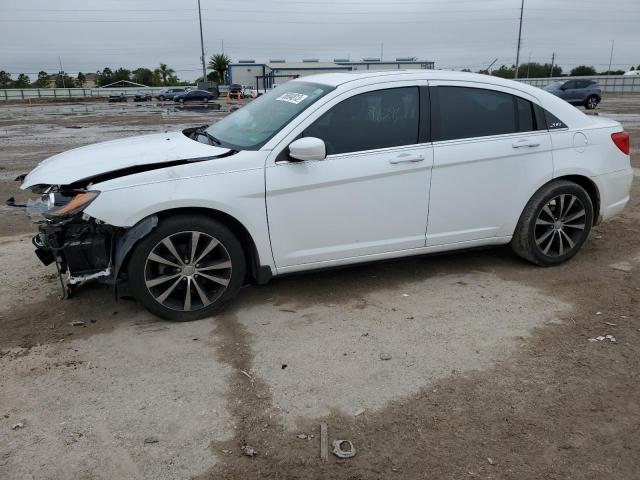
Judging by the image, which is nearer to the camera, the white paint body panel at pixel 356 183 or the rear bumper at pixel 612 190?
the white paint body panel at pixel 356 183

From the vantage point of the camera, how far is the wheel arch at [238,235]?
12.6 ft

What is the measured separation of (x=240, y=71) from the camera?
Result: 2431 inches

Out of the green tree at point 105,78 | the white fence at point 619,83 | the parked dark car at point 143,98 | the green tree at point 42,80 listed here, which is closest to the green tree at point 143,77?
the green tree at point 105,78

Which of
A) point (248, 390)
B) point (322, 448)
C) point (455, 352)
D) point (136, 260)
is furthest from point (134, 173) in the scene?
point (455, 352)

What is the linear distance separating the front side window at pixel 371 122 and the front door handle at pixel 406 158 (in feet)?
0.37

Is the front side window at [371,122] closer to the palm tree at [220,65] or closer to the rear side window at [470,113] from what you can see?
the rear side window at [470,113]

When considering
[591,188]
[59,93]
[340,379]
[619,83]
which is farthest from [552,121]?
[59,93]

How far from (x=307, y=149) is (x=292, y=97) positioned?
0.88m

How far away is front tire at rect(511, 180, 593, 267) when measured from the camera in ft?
15.9

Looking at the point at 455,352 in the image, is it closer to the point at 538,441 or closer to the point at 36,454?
the point at 538,441

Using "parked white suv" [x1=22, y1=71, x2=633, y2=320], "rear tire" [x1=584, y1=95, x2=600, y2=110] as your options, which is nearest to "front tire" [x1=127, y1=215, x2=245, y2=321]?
"parked white suv" [x1=22, y1=71, x2=633, y2=320]

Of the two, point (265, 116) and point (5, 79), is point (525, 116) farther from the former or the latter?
point (5, 79)

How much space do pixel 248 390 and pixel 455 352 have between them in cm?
139

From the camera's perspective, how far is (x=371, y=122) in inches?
169
